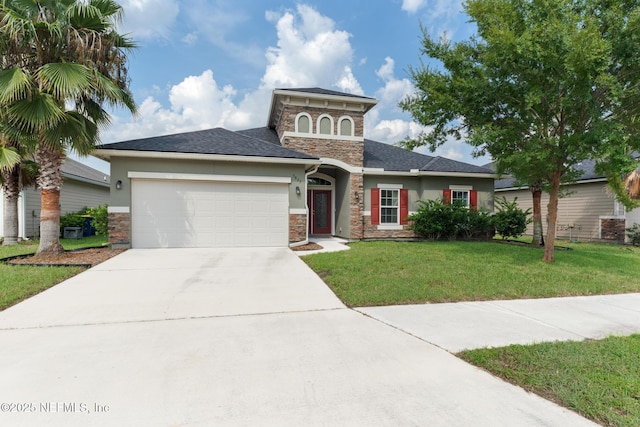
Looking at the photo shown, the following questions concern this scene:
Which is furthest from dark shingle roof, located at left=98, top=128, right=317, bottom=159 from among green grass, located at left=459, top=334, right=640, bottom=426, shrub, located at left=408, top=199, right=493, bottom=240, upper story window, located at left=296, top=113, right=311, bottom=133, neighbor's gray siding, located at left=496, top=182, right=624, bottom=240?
neighbor's gray siding, located at left=496, top=182, right=624, bottom=240

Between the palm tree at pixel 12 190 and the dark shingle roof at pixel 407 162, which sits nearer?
the palm tree at pixel 12 190

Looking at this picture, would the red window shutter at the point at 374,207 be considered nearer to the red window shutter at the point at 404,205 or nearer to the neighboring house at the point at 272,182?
the neighboring house at the point at 272,182

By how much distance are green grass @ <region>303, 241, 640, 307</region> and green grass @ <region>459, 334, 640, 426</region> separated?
72.2 inches

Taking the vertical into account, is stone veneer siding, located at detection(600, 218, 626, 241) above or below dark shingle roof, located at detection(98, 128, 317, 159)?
below

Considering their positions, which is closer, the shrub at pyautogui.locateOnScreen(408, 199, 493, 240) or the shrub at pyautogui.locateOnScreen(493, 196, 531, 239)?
the shrub at pyautogui.locateOnScreen(408, 199, 493, 240)

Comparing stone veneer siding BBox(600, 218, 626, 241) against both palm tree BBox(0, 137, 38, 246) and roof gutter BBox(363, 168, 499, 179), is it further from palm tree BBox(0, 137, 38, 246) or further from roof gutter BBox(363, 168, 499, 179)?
palm tree BBox(0, 137, 38, 246)

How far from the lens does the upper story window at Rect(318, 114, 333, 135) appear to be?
12266mm

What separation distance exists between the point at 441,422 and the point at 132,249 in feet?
32.1

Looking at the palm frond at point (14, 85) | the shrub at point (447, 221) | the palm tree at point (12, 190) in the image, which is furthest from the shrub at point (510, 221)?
the palm tree at point (12, 190)

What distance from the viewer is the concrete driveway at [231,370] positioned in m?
2.22

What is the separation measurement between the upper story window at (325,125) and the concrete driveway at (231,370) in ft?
28.6

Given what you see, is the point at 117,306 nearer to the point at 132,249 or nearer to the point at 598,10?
the point at 132,249

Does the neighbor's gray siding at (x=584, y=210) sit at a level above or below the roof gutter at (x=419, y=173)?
below

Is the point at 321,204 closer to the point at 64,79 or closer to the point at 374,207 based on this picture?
the point at 374,207
